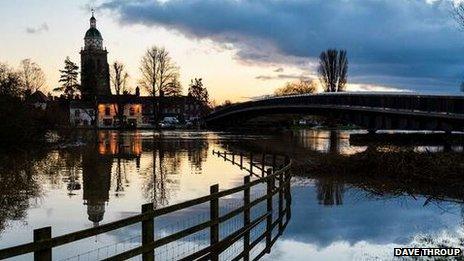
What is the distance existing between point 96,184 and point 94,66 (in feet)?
427

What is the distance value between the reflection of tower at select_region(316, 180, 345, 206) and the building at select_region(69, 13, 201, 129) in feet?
318

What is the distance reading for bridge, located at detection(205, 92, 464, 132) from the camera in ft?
190

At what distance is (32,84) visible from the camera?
436 feet

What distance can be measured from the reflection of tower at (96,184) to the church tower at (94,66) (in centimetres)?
9982

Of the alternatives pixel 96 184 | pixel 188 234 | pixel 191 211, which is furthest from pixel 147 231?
pixel 96 184

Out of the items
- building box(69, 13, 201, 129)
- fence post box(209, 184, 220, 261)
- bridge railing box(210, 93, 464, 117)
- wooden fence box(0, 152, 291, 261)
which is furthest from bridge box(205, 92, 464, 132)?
fence post box(209, 184, 220, 261)

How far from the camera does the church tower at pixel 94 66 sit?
453 feet

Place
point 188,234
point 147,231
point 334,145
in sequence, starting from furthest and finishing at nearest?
1. point 334,145
2. point 188,234
3. point 147,231

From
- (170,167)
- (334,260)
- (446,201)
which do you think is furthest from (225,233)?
(170,167)

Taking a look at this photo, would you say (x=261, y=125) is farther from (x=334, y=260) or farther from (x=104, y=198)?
A: (x=334, y=260)

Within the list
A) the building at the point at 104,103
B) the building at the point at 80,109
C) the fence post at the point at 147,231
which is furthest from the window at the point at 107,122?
the fence post at the point at 147,231

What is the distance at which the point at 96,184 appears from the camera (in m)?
25.8

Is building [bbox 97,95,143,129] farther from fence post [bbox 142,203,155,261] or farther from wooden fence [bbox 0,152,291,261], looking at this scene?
fence post [bbox 142,203,155,261]

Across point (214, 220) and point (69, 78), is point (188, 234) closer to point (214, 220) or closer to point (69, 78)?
point (214, 220)
